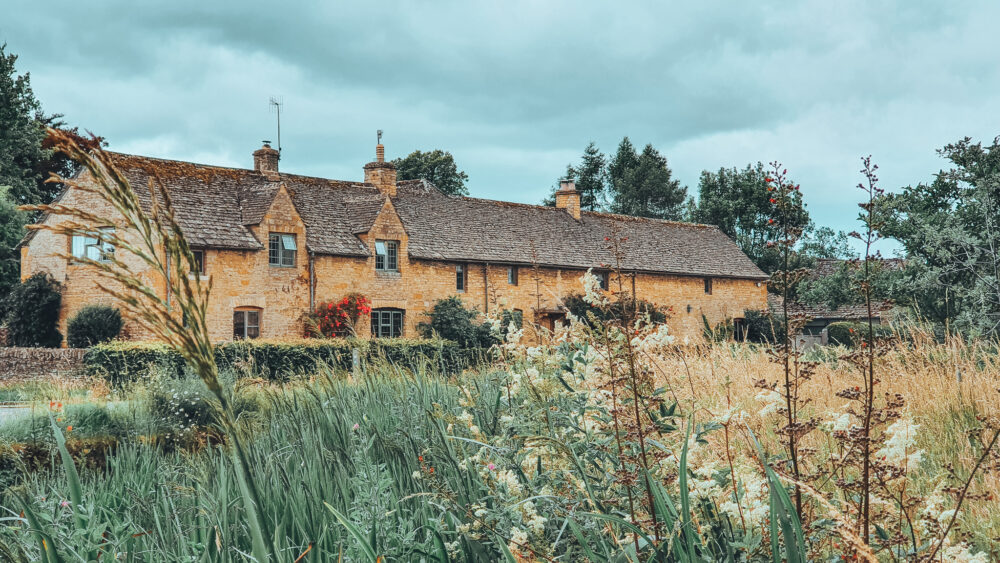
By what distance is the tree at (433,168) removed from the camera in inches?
1962

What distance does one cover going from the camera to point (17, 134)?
111 ft

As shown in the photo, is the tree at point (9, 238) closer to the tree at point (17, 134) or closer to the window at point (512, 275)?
the tree at point (17, 134)

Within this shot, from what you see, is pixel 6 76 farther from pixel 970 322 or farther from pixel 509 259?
pixel 970 322

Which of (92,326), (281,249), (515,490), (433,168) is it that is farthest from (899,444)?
(433,168)

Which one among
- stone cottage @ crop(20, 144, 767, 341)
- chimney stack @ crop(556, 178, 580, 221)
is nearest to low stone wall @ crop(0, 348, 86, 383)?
stone cottage @ crop(20, 144, 767, 341)

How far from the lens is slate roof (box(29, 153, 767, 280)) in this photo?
25719 millimetres

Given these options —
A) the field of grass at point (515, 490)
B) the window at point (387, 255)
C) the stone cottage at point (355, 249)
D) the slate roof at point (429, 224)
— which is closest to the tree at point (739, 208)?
the slate roof at point (429, 224)

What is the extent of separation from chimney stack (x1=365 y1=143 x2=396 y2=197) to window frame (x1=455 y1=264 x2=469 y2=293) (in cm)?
437

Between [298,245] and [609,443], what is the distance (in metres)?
24.7

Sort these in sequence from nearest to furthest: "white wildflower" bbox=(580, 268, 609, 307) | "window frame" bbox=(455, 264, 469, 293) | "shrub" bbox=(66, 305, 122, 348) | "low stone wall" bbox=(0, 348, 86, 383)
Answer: "white wildflower" bbox=(580, 268, 609, 307) < "low stone wall" bbox=(0, 348, 86, 383) < "shrub" bbox=(66, 305, 122, 348) < "window frame" bbox=(455, 264, 469, 293)

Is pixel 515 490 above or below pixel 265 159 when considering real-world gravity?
below

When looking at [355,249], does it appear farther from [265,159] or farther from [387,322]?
[265,159]

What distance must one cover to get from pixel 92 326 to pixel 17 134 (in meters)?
16.1

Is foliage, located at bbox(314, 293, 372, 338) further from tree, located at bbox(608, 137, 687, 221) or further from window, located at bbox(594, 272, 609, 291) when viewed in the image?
tree, located at bbox(608, 137, 687, 221)
